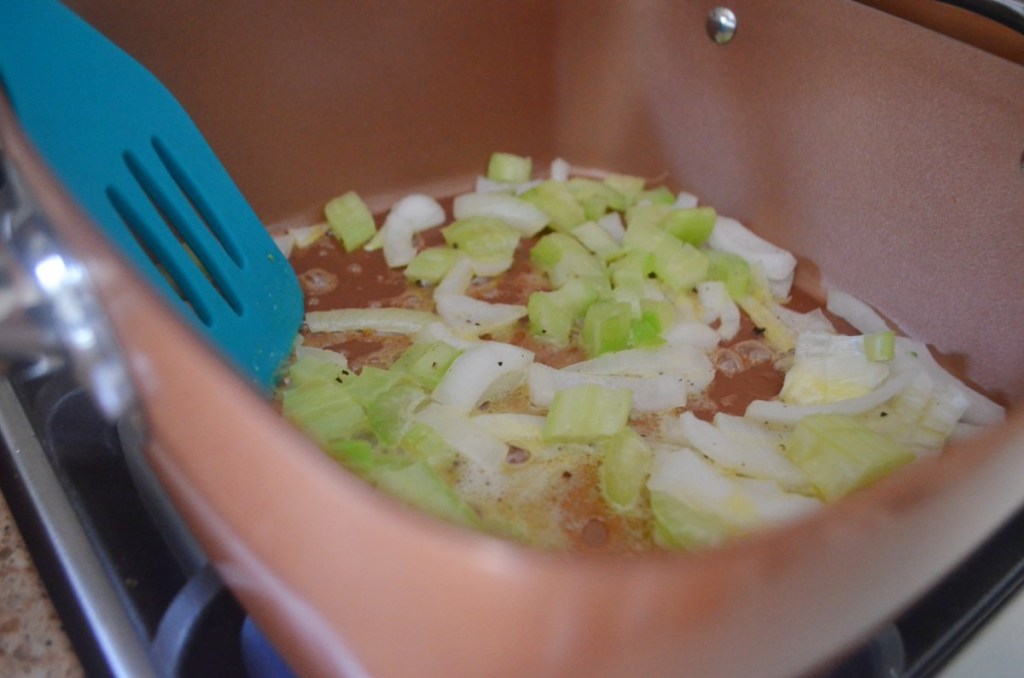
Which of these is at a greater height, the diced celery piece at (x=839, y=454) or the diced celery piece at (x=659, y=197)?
the diced celery piece at (x=659, y=197)

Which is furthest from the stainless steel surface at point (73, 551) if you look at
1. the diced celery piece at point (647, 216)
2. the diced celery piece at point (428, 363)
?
the diced celery piece at point (647, 216)

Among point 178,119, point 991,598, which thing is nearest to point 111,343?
Answer: point 178,119

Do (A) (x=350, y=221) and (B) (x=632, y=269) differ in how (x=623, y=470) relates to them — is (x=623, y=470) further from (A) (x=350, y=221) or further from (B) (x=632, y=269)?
(A) (x=350, y=221)

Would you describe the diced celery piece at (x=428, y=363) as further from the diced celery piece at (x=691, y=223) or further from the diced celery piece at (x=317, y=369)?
the diced celery piece at (x=691, y=223)

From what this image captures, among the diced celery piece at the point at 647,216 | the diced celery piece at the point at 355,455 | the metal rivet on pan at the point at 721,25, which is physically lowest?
the diced celery piece at the point at 355,455

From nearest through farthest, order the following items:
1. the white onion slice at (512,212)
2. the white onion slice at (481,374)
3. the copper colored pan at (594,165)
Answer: the copper colored pan at (594,165), the white onion slice at (481,374), the white onion slice at (512,212)

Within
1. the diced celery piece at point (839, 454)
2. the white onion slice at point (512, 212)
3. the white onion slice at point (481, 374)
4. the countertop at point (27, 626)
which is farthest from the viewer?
the white onion slice at point (512, 212)

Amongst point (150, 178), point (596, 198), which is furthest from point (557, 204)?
point (150, 178)

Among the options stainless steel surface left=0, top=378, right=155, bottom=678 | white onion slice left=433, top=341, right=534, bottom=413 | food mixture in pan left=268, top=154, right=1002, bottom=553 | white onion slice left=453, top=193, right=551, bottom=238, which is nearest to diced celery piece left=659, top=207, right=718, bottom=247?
food mixture in pan left=268, top=154, right=1002, bottom=553

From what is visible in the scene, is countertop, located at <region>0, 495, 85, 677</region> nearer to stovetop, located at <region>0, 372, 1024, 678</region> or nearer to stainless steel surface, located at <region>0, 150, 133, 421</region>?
stovetop, located at <region>0, 372, 1024, 678</region>
